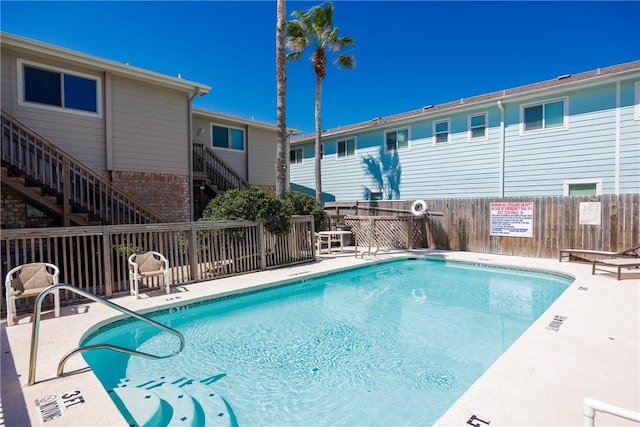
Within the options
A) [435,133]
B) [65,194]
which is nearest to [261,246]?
[65,194]

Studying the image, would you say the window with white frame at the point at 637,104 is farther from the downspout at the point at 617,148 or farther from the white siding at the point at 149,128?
the white siding at the point at 149,128

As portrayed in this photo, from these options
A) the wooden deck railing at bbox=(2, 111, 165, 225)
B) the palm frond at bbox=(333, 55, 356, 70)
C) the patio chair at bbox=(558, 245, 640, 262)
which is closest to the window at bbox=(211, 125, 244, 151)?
the wooden deck railing at bbox=(2, 111, 165, 225)

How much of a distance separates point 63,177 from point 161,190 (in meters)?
3.46

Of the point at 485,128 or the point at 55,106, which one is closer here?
the point at 55,106

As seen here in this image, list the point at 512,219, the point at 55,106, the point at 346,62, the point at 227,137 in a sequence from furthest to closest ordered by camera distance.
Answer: the point at 346,62, the point at 227,137, the point at 512,219, the point at 55,106

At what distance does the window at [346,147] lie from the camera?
18.5 m

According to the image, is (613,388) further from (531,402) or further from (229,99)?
(229,99)

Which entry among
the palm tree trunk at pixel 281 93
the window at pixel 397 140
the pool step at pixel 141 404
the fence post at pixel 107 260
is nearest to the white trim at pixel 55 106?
the palm tree trunk at pixel 281 93

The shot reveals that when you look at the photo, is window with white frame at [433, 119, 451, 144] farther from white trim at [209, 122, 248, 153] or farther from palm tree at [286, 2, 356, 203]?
white trim at [209, 122, 248, 153]

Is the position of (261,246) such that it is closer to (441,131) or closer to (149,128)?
(149,128)

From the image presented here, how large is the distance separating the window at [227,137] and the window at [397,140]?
7.21 m

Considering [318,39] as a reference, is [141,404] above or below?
below

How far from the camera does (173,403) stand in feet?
11.7

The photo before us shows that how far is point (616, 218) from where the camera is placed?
9.77m
